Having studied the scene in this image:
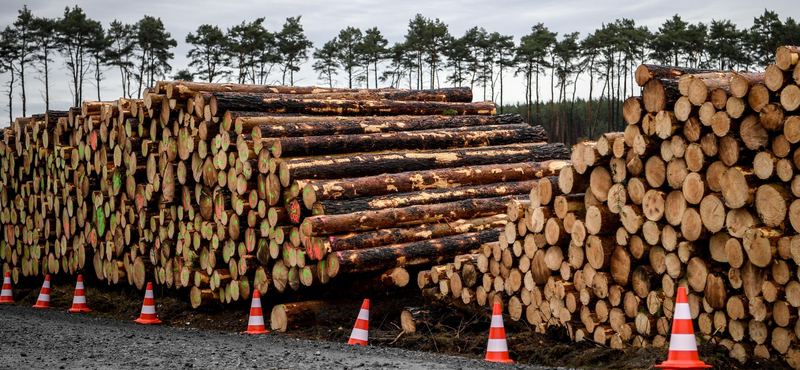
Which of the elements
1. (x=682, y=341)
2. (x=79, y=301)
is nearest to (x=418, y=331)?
(x=682, y=341)

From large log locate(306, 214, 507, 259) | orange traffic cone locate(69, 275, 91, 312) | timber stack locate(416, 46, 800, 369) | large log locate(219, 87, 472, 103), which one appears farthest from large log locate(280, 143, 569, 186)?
orange traffic cone locate(69, 275, 91, 312)

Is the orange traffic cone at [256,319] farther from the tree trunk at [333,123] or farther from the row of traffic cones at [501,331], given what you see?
the tree trunk at [333,123]

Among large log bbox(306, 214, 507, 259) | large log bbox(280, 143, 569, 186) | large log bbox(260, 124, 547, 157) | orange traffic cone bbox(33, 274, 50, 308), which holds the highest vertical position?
large log bbox(260, 124, 547, 157)

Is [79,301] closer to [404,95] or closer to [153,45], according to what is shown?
[404,95]

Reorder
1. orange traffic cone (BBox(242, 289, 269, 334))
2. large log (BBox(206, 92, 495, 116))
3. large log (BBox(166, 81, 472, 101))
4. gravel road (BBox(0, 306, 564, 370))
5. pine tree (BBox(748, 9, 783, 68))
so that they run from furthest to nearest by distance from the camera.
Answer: pine tree (BBox(748, 9, 783, 68)) < large log (BBox(166, 81, 472, 101)) < large log (BBox(206, 92, 495, 116)) < orange traffic cone (BBox(242, 289, 269, 334)) < gravel road (BBox(0, 306, 564, 370))

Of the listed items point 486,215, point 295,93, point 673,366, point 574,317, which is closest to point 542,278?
point 574,317

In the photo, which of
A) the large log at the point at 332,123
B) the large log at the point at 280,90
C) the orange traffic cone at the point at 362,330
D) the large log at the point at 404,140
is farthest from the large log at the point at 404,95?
the orange traffic cone at the point at 362,330

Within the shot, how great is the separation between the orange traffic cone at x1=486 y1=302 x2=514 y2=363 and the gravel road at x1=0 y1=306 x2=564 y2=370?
30 centimetres

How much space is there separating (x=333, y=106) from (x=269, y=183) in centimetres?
321

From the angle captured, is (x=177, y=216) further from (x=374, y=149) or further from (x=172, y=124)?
(x=374, y=149)

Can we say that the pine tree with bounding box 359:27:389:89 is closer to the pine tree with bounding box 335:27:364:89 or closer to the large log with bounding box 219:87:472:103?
the pine tree with bounding box 335:27:364:89

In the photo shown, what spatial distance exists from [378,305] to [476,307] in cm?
175

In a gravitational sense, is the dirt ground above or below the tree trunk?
below

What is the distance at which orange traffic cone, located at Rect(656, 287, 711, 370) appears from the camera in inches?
217
